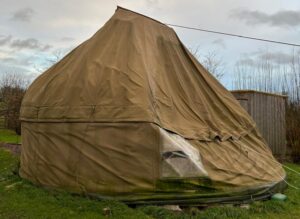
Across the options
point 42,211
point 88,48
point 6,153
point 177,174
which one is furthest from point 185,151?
point 6,153

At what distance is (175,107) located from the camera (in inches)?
286

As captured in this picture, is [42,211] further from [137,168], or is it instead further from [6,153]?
[6,153]

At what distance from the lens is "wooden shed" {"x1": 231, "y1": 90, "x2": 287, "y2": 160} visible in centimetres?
1230

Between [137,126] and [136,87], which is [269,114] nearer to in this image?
[136,87]

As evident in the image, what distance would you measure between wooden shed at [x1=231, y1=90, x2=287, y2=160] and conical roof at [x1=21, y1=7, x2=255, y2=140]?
391 cm

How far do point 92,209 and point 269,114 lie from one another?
7.94 m

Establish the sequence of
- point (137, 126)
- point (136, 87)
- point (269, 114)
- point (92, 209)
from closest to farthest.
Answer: point (92, 209), point (137, 126), point (136, 87), point (269, 114)

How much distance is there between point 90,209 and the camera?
6.10 metres

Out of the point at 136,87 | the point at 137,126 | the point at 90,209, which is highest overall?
the point at 136,87

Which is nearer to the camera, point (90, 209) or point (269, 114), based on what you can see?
point (90, 209)

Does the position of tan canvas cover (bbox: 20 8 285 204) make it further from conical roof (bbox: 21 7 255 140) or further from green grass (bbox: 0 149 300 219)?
green grass (bbox: 0 149 300 219)

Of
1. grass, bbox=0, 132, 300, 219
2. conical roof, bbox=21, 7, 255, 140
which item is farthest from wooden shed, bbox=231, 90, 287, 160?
grass, bbox=0, 132, 300, 219

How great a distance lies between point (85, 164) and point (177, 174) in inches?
56.5

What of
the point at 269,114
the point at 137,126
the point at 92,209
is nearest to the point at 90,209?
the point at 92,209
